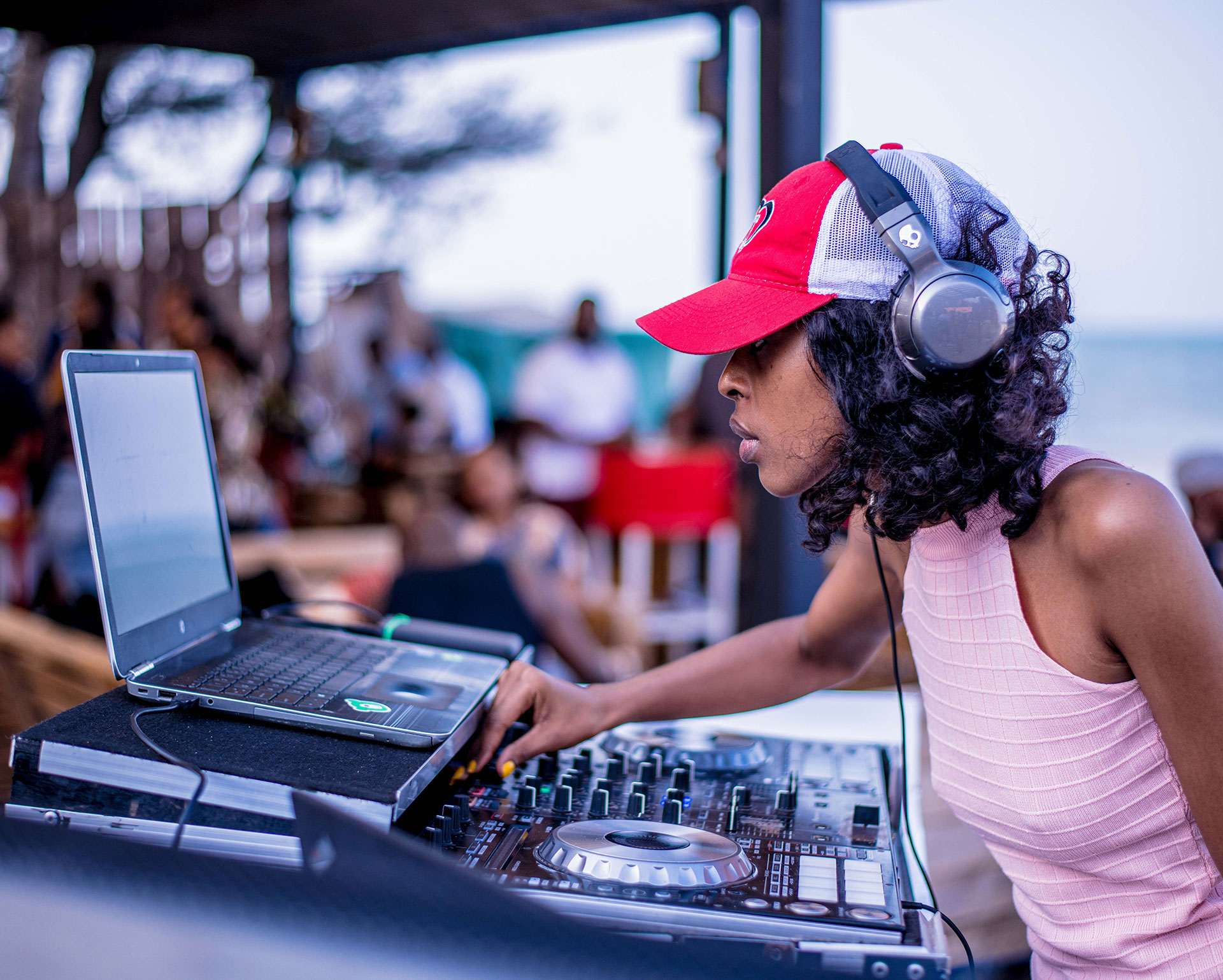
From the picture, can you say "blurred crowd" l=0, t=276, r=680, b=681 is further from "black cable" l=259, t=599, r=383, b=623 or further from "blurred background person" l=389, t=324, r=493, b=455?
"black cable" l=259, t=599, r=383, b=623

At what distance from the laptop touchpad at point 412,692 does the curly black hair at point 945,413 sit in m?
0.40

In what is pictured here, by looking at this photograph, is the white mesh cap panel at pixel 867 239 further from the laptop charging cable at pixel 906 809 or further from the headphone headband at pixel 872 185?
the laptop charging cable at pixel 906 809

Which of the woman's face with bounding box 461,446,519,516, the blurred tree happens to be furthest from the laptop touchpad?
the blurred tree

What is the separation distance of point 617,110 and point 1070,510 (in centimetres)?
1008

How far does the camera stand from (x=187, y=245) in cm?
745

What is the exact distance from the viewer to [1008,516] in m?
0.95

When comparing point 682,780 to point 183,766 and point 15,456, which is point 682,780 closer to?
point 183,766

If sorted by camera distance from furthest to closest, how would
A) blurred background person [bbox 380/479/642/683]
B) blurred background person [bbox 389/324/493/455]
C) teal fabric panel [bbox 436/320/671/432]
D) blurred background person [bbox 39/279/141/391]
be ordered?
teal fabric panel [bbox 436/320/671/432], blurred background person [bbox 389/324/493/455], blurred background person [bbox 39/279/141/391], blurred background person [bbox 380/479/642/683]

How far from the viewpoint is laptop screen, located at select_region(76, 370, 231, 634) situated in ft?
2.93

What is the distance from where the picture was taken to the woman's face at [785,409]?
0.91 m

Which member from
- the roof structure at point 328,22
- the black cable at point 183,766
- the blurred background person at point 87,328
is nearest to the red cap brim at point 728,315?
the black cable at point 183,766

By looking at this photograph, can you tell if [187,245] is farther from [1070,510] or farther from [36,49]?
[1070,510]

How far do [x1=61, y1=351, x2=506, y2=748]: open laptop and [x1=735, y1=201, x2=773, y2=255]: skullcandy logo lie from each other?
0.49 metres

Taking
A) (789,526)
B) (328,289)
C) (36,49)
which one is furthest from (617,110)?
(789,526)
